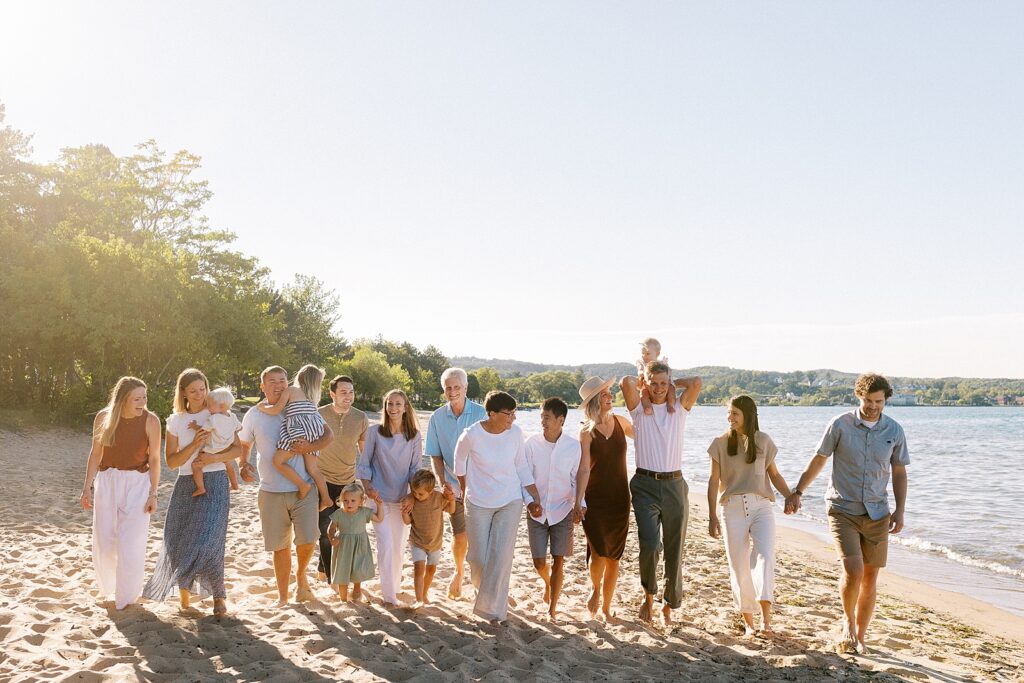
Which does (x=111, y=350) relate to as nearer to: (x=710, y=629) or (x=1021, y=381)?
(x=710, y=629)

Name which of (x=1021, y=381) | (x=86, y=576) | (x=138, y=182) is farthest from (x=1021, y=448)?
(x=1021, y=381)

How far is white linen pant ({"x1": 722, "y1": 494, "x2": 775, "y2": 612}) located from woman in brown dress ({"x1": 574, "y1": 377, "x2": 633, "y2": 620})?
2.77ft

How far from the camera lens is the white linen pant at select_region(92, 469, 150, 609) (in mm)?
5457

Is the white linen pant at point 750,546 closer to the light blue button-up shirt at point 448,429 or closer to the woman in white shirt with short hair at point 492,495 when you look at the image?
the woman in white shirt with short hair at point 492,495

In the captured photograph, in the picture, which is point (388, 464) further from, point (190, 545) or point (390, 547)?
point (190, 545)

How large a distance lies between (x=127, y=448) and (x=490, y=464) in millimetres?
2840

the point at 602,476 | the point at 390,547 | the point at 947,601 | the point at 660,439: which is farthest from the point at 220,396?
the point at 947,601

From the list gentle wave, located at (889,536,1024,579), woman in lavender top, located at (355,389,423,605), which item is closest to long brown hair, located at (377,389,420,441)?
woman in lavender top, located at (355,389,423,605)

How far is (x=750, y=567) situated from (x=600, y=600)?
4.88 feet

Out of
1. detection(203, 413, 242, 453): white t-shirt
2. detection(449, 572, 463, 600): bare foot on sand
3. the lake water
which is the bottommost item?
the lake water

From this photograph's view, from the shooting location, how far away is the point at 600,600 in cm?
651

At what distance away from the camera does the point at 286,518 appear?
5758 mm

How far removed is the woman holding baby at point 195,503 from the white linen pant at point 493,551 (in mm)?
1947

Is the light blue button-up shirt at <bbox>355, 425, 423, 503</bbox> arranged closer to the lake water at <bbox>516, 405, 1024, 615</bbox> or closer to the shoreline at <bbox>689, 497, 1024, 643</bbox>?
the shoreline at <bbox>689, 497, 1024, 643</bbox>
